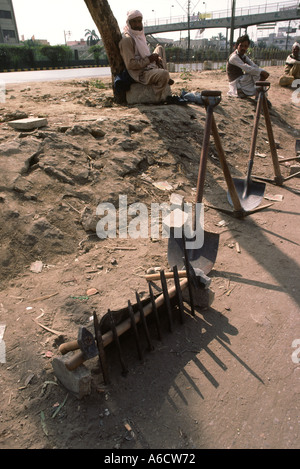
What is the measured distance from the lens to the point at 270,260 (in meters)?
3.20

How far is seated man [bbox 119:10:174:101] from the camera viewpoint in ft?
18.9

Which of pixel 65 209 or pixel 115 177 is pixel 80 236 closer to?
pixel 65 209

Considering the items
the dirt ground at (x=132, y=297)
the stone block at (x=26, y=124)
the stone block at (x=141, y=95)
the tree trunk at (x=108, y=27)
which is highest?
the tree trunk at (x=108, y=27)

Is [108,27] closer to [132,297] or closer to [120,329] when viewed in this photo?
[132,297]

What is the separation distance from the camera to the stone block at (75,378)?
1.78 m

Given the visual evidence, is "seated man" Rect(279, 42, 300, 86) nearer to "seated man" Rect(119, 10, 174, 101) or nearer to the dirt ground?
"seated man" Rect(119, 10, 174, 101)

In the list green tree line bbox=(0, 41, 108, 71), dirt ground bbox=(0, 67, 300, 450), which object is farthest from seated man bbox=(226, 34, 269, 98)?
green tree line bbox=(0, 41, 108, 71)

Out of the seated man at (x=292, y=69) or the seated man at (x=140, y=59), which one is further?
the seated man at (x=292, y=69)

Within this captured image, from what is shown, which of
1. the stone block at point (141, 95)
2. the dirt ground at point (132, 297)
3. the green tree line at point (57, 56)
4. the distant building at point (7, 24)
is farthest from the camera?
the distant building at point (7, 24)

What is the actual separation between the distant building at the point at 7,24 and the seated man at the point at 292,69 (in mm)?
45448

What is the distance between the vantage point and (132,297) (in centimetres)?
265

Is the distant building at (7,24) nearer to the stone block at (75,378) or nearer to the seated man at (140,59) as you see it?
the seated man at (140,59)

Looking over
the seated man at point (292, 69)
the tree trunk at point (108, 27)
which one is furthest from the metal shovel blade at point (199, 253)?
the seated man at point (292, 69)
